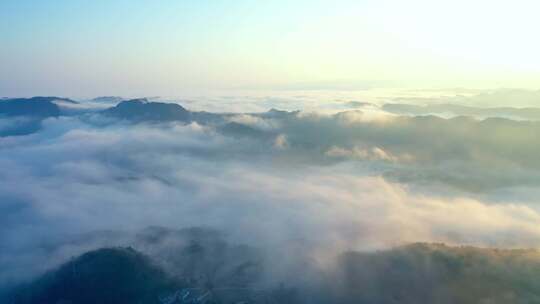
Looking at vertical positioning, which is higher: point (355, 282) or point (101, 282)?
point (355, 282)

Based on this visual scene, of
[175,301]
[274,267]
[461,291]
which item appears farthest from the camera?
[274,267]

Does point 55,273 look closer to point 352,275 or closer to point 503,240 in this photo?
point 352,275

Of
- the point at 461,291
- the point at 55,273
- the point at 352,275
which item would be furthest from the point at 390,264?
the point at 55,273

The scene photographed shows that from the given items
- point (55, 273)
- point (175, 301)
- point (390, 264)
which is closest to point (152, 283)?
point (175, 301)

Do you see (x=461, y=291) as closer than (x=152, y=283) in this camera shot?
Yes

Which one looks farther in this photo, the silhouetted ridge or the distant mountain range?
the silhouetted ridge

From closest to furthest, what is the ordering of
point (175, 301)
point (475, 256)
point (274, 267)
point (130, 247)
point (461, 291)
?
point (461, 291)
point (475, 256)
point (175, 301)
point (274, 267)
point (130, 247)

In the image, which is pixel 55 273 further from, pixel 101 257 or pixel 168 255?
pixel 168 255

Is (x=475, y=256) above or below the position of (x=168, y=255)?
above

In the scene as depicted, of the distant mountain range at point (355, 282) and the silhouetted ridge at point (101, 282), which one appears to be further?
the silhouetted ridge at point (101, 282)

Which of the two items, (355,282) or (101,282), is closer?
(355,282)
